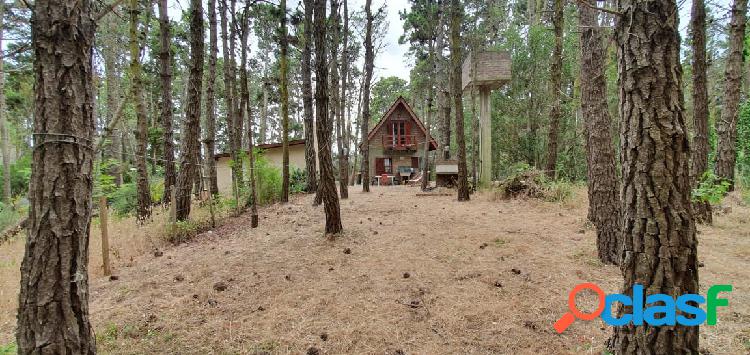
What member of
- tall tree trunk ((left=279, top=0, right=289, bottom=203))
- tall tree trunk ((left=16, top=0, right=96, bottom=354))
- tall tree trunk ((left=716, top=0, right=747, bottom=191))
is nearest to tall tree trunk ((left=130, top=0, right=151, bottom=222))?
tall tree trunk ((left=279, top=0, right=289, bottom=203))

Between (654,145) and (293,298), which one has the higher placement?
(654,145)

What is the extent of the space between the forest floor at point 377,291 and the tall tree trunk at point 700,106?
40 cm

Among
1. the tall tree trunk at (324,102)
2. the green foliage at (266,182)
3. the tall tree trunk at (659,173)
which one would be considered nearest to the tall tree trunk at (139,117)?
the green foliage at (266,182)

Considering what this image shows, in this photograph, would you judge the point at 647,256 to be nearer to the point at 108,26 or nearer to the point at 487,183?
the point at 487,183

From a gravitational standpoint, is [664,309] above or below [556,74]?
below

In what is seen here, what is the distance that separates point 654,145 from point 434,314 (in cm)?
204

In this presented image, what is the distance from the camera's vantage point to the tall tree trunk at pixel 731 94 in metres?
5.80

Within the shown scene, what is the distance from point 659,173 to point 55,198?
329cm

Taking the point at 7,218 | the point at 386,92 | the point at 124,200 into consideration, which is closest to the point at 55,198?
the point at 124,200

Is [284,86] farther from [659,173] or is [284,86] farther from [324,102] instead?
[659,173]

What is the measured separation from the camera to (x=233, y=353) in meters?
2.40

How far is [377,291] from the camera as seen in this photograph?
3.33 m

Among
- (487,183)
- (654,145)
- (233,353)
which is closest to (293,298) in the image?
(233,353)

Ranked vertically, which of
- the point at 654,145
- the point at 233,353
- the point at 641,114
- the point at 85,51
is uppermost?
the point at 85,51
